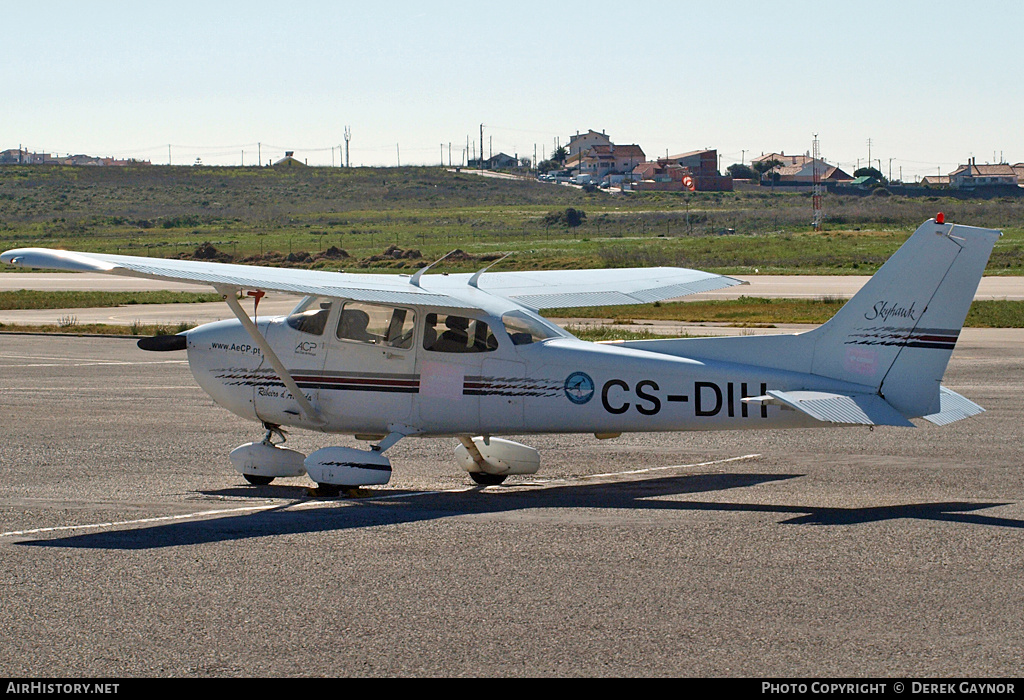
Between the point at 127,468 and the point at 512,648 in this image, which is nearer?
the point at 512,648

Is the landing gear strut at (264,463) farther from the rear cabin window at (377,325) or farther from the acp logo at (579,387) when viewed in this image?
the acp logo at (579,387)

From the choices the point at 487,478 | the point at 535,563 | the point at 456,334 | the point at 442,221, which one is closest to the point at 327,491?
the point at 487,478

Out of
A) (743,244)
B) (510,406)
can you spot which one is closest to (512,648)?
(510,406)

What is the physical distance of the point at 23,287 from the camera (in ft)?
177

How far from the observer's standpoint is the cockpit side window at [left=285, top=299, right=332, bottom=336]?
12672 millimetres

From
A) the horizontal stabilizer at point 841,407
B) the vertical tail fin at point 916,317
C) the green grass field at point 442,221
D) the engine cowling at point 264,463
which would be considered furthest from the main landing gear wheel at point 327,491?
the green grass field at point 442,221

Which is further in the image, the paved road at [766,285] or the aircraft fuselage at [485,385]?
the paved road at [766,285]

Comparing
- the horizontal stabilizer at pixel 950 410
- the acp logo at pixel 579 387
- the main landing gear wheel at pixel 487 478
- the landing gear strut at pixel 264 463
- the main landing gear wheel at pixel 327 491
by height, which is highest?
the acp logo at pixel 579 387

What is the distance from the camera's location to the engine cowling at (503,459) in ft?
43.4

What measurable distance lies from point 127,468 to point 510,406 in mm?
4750

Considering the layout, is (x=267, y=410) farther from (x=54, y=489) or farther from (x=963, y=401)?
(x=963, y=401)

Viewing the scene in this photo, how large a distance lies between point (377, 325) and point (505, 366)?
1493 millimetres

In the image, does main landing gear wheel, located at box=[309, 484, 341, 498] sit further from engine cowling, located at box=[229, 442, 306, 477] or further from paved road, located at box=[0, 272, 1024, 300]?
paved road, located at box=[0, 272, 1024, 300]

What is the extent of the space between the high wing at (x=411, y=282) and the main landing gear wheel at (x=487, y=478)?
6.65 ft
